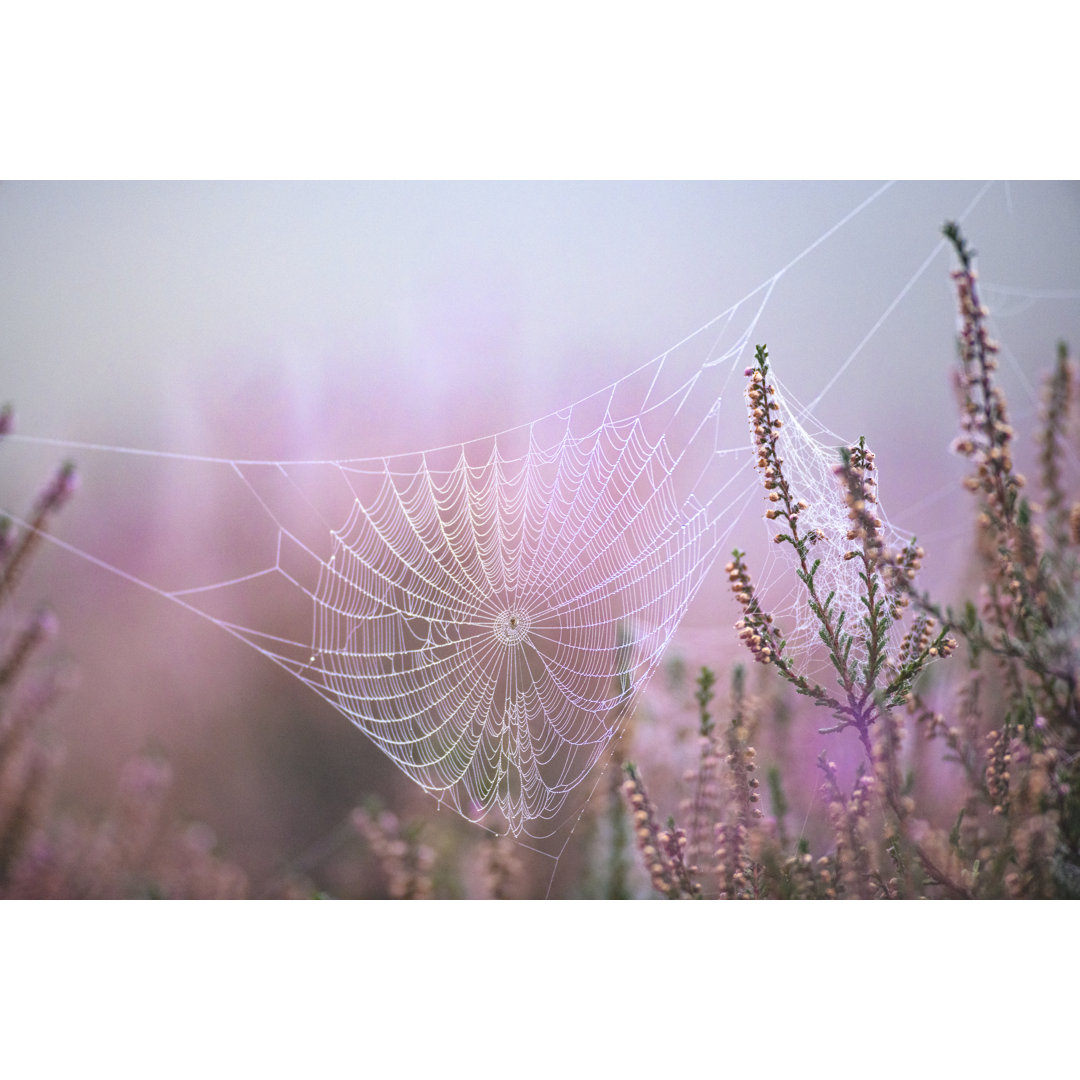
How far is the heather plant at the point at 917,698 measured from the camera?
1.96 meters

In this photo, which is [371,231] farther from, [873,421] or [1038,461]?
[1038,461]

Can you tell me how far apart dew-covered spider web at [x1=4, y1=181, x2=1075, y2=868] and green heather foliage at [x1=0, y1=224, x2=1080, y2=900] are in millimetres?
133

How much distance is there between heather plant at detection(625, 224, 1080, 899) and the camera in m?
1.96

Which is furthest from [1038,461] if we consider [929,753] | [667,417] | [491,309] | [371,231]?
[371,231]

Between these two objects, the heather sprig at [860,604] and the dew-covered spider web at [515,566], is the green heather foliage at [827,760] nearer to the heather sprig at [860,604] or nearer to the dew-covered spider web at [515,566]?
the heather sprig at [860,604]

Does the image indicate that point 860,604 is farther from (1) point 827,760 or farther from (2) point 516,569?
(2) point 516,569

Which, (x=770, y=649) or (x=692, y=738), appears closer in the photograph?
(x=770, y=649)

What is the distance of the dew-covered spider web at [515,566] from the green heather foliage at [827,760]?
133mm

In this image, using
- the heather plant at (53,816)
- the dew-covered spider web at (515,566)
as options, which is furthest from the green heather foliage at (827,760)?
the dew-covered spider web at (515,566)

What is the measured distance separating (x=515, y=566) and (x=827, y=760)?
3.19 ft

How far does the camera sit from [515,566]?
94.8 inches
